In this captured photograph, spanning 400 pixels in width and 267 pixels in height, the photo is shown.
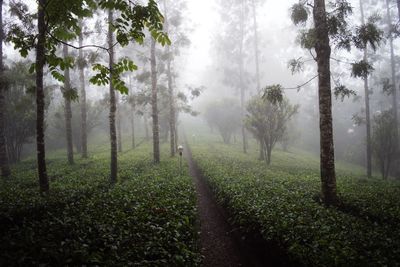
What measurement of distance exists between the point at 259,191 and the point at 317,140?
134 ft

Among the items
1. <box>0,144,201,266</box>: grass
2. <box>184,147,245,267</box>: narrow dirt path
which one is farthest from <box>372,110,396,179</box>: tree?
<box>0,144,201,266</box>: grass

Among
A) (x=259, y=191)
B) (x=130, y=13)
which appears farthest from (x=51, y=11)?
(x=259, y=191)

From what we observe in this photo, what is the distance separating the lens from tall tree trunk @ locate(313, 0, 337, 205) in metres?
9.77

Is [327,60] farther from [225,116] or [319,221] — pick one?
[225,116]

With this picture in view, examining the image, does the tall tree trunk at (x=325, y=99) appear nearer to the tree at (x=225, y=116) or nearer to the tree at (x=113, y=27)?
→ the tree at (x=113, y=27)

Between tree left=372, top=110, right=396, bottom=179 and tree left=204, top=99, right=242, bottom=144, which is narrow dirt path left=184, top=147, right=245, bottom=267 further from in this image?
tree left=204, top=99, right=242, bottom=144

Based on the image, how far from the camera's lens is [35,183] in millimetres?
12430

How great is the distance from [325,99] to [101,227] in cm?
889

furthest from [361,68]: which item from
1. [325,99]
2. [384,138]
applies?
[384,138]

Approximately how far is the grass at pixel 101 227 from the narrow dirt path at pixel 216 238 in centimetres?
78

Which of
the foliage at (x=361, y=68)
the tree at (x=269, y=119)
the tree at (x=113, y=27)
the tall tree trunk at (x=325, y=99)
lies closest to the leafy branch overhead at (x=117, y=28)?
the tree at (x=113, y=27)

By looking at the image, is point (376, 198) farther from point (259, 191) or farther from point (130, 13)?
point (130, 13)

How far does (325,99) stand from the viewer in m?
9.84

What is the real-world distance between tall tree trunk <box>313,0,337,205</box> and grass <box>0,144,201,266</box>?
5.35 meters
